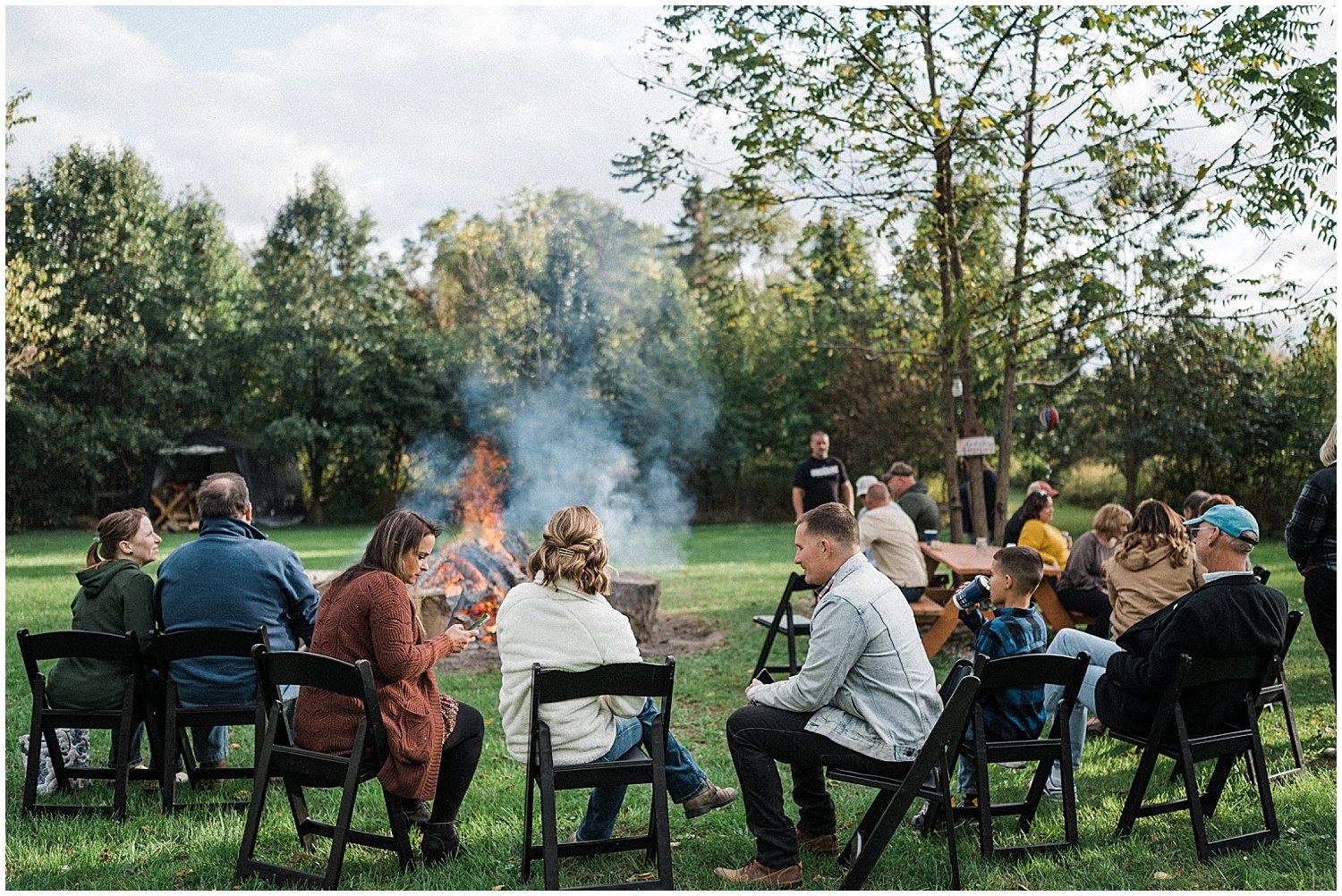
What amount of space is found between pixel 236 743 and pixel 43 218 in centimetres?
2357

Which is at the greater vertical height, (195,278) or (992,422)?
(195,278)

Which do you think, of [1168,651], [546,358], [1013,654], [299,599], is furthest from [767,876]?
[546,358]

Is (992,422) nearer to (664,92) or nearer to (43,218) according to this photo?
(664,92)

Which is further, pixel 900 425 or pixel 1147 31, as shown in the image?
pixel 900 425

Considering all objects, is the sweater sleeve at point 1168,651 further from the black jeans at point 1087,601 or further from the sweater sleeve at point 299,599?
the sweater sleeve at point 299,599

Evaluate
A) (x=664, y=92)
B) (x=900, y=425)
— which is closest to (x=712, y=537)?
(x=900, y=425)

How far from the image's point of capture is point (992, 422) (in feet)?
80.6

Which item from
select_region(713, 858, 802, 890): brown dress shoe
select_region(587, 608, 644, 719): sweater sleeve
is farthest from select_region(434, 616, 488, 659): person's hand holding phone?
select_region(713, 858, 802, 890): brown dress shoe

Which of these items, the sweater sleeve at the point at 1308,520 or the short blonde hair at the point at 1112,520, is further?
the short blonde hair at the point at 1112,520

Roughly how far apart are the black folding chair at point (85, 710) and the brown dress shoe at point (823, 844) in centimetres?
277

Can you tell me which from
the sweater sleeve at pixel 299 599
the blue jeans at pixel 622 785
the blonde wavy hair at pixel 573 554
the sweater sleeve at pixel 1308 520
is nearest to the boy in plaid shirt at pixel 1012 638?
the blue jeans at pixel 622 785

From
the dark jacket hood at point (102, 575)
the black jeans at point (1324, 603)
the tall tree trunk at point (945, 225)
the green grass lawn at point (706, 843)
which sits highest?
the tall tree trunk at point (945, 225)

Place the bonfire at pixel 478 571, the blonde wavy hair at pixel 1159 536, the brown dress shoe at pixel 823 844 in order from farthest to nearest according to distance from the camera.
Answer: the bonfire at pixel 478 571 < the blonde wavy hair at pixel 1159 536 < the brown dress shoe at pixel 823 844

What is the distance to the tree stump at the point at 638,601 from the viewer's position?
884 cm
